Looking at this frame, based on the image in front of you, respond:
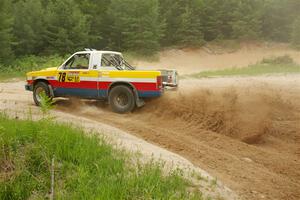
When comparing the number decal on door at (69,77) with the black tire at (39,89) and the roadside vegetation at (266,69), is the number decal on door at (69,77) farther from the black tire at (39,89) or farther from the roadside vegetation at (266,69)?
the roadside vegetation at (266,69)

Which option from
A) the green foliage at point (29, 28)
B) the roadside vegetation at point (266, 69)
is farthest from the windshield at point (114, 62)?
the green foliage at point (29, 28)

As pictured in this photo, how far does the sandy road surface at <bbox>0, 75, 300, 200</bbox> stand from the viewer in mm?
7199

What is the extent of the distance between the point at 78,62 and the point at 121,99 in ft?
6.20

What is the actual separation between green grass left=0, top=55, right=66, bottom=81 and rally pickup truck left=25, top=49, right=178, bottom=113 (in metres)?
12.8

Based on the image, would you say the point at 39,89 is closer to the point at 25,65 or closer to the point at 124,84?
the point at 124,84

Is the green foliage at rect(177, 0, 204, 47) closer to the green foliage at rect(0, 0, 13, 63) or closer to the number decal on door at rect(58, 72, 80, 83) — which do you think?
the green foliage at rect(0, 0, 13, 63)

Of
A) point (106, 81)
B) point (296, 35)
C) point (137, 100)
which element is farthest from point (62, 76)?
point (296, 35)

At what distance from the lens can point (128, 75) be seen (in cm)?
1204

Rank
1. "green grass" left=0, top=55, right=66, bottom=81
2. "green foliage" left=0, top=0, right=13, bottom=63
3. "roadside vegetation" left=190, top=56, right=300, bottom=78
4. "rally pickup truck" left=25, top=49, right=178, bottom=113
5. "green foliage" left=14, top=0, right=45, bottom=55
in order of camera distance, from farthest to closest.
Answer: "green foliage" left=14, top=0, right=45, bottom=55 → "green foliage" left=0, top=0, right=13, bottom=63 → "green grass" left=0, top=55, right=66, bottom=81 → "roadside vegetation" left=190, top=56, right=300, bottom=78 → "rally pickup truck" left=25, top=49, right=178, bottom=113

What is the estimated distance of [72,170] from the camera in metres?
6.37

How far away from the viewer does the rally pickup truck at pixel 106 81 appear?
1194 centimetres

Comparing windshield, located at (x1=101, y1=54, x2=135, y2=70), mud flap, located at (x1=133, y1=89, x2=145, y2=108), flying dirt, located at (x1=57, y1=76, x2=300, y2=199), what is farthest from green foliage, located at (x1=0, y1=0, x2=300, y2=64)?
flying dirt, located at (x1=57, y1=76, x2=300, y2=199)

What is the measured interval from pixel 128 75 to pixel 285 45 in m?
31.0

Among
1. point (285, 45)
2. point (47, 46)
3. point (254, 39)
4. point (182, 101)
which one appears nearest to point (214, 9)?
point (254, 39)
